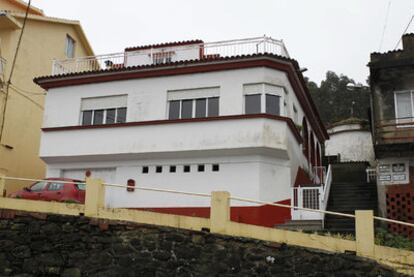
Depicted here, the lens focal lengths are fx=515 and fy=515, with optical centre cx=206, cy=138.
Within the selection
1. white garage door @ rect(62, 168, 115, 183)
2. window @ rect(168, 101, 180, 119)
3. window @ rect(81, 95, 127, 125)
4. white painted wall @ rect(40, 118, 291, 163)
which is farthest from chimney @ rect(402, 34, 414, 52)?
white garage door @ rect(62, 168, 115, 183)

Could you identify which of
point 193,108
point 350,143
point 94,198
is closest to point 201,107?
point 193,108

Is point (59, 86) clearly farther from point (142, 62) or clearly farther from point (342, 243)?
point (342, 243)

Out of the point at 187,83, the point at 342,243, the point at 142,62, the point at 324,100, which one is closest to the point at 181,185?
the point at 187,83

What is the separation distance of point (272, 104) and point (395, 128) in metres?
4.11

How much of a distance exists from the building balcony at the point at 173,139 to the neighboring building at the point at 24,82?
4.64m

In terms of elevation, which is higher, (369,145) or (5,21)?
(5,21)

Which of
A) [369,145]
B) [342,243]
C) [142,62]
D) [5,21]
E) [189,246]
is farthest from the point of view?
[369,145]

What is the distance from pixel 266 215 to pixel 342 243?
5.77m

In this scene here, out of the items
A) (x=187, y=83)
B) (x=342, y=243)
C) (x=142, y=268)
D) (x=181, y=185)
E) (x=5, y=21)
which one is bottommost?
(x=142, y=268)

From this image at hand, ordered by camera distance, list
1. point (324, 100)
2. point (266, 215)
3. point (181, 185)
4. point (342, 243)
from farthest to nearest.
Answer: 1. point (324, 100)
2. point (181, 185)
3. point (266, 215)
4. point (342, 243)

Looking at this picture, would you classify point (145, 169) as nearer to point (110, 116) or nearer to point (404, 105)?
point (110, 116)

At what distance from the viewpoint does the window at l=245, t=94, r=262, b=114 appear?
17.6 m

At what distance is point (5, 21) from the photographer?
940 inches

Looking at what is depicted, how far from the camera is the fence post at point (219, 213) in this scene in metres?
11.6
